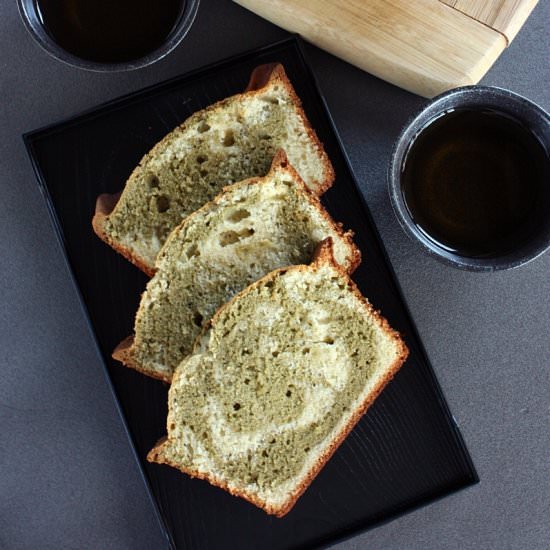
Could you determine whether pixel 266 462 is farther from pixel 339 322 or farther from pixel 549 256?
pixel 549 256

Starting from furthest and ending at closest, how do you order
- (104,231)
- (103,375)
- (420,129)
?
1. (103,375)
2. (104,231)
3. (420,129)

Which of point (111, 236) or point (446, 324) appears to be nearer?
point (111, 236)

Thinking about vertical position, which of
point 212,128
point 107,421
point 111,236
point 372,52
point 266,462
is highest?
point 372,52

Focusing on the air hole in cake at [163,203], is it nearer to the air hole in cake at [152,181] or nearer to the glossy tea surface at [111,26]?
the air hole in cake at [152,181]

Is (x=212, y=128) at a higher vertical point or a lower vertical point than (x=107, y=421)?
higher

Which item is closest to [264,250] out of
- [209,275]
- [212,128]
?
[209,275]

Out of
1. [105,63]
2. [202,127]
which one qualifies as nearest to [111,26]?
[105,63]

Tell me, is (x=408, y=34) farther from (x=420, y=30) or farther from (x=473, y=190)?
(x=473, y=190)
